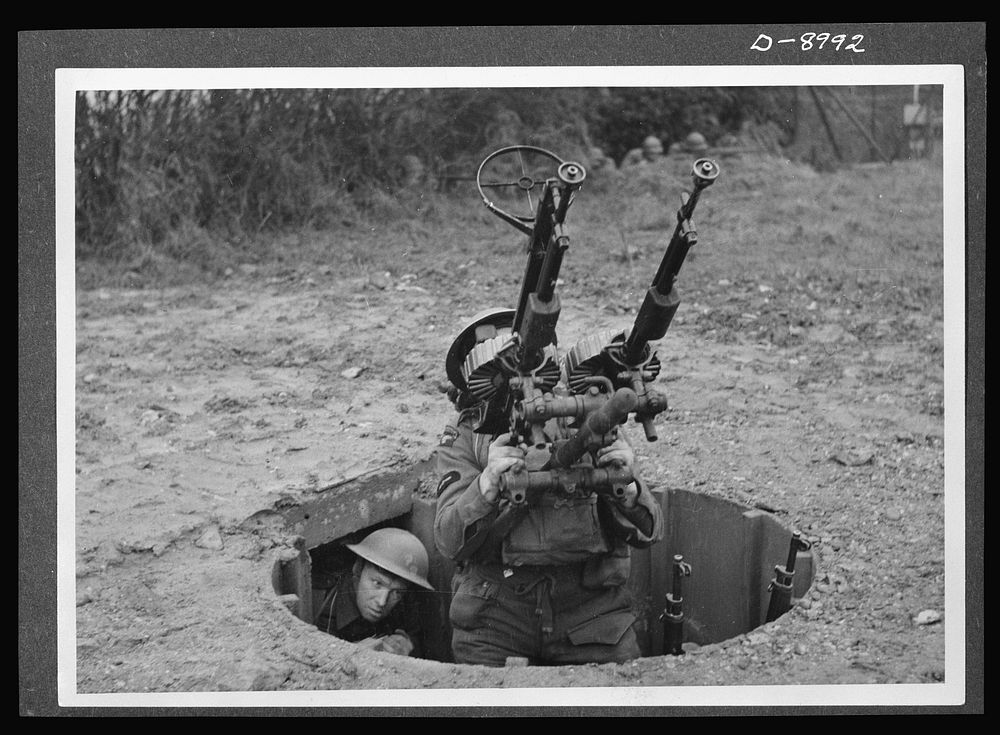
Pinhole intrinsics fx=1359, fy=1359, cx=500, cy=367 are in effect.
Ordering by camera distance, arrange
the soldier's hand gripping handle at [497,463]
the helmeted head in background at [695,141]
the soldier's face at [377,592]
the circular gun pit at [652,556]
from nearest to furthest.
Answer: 1. the soldier's hand gripping handle at [497,463]
2. the circular gun pit at [652,556]
3. the soldier's face at [377,592]
4. the helmeted head in background at [695,141]

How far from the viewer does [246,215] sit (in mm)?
8117

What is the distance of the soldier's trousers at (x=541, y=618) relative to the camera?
6039 mm

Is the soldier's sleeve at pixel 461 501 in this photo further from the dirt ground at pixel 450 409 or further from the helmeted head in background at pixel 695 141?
the helmeted head in background at pixel 695 141

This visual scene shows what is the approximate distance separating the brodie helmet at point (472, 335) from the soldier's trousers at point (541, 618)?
0.88 metres

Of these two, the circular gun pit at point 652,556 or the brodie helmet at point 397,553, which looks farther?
the brodie helmet at point 397,553

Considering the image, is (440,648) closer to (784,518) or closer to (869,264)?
(784,518)

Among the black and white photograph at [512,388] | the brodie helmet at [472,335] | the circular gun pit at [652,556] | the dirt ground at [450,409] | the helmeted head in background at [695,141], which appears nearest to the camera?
the black and white photograph at [512,388]

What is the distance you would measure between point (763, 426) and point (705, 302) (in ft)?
4.26

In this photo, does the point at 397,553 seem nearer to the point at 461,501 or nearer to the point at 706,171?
the point at 461,501

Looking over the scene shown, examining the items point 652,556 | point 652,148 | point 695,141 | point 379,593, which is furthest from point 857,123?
point 379,593

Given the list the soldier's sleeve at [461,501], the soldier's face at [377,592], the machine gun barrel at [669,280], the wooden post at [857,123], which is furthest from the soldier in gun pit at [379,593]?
the wooden post at [857,123]

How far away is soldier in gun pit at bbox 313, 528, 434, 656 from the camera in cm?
677

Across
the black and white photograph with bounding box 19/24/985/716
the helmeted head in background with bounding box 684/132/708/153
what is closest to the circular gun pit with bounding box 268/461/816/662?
the black and white photograph with bounding box 19/24/985/716

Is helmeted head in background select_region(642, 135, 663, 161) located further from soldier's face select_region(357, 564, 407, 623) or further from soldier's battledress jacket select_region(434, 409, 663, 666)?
soldier's face select_region(357, 564, 407, 623)
